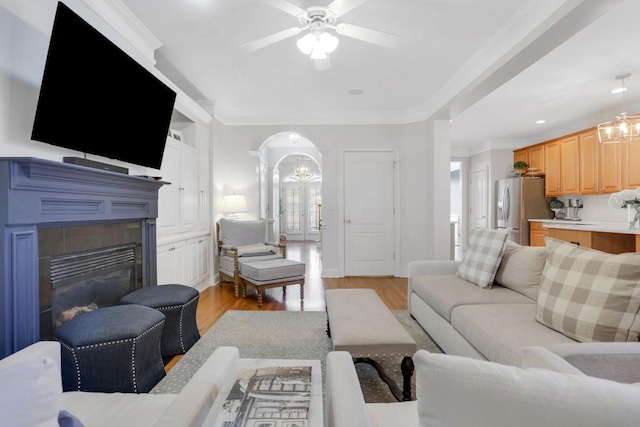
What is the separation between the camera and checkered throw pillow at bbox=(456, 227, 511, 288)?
2.60m

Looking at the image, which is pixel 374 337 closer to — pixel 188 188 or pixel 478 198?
pixel 188 188

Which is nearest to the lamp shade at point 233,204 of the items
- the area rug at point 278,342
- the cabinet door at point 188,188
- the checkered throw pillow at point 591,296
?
the cabinet door at point 188,188

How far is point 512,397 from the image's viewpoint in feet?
1.73

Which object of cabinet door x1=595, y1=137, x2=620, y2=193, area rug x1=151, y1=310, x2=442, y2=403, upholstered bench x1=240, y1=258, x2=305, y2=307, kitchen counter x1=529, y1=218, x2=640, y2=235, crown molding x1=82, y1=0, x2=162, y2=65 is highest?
crown molding x1=82, y1=0, x2=162, y2=65

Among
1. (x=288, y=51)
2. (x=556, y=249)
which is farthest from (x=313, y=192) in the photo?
(x=556, y=249)

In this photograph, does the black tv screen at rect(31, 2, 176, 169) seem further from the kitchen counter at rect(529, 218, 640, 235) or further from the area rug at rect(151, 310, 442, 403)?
the kitchen counter at rect(529, 218, 640, 235)

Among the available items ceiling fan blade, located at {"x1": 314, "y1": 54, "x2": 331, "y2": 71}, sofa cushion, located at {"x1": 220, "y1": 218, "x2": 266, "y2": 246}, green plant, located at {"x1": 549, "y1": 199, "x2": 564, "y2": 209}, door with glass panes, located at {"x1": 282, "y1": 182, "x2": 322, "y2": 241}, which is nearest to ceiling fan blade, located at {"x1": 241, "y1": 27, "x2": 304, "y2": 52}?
ceiling fan blade, located at {"x1": 314, "y1": 54, "x2": 331, "y2": 71}

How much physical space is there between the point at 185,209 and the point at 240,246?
0.92m

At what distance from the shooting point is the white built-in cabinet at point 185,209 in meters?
3.45

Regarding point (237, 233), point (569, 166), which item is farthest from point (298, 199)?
point (569, 166)

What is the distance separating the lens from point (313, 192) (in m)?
11.5

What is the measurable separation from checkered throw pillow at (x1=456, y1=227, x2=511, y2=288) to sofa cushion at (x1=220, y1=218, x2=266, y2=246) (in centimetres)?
280

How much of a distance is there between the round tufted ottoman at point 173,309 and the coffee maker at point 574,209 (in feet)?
21.0

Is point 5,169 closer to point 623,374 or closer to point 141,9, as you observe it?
point 141,9
